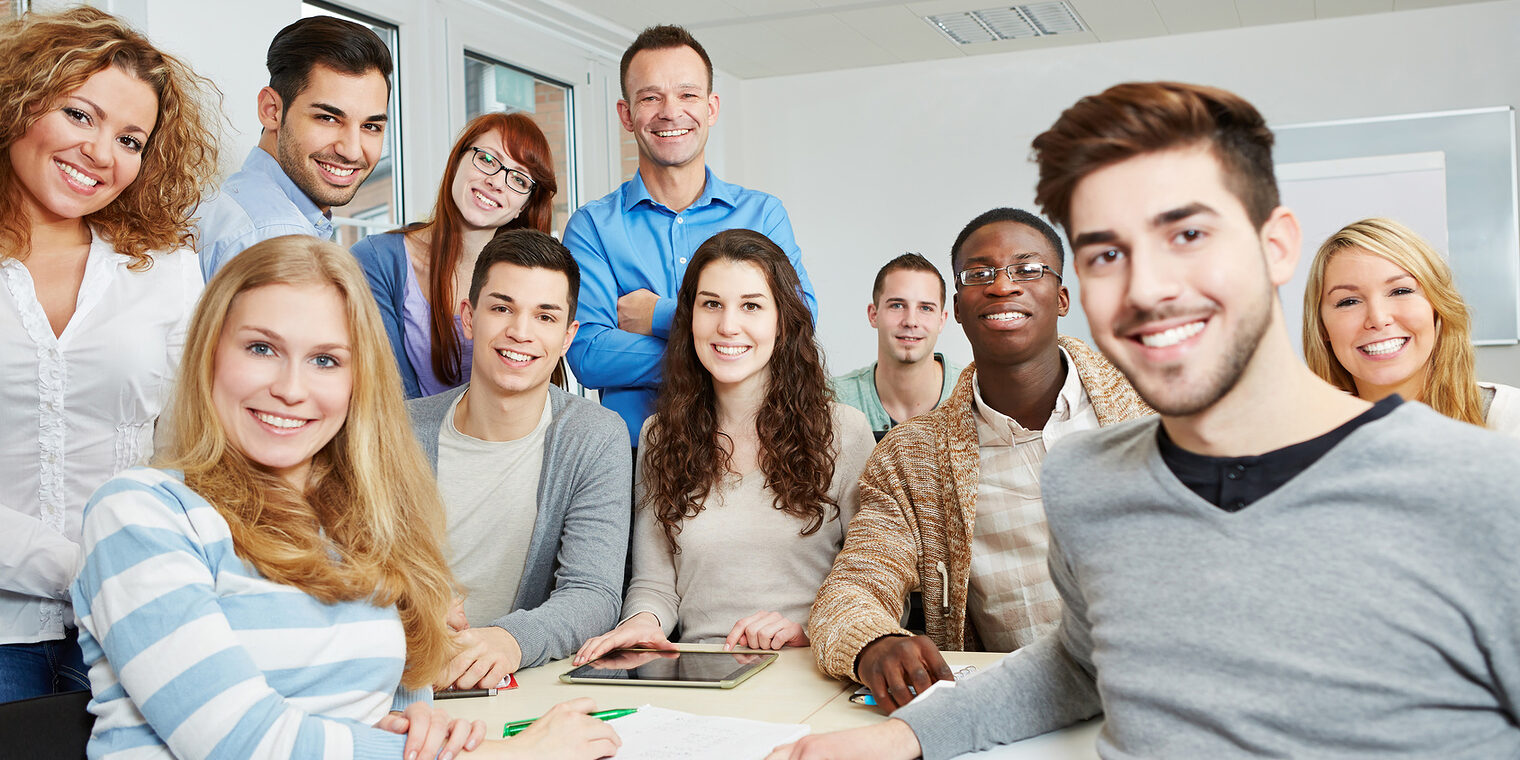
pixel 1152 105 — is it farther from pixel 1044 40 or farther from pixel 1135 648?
pixel 1044 40

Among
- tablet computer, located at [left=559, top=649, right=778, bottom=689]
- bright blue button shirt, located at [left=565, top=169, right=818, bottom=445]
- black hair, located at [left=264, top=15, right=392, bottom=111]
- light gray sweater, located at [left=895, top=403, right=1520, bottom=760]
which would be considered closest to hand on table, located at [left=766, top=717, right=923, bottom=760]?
light gray sweater, located at [left=895, top=403, right=1520, bottom=760]

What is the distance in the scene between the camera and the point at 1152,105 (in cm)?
105

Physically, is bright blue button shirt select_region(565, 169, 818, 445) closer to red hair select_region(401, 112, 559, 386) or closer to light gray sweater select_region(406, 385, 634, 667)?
red hair select_region(401, 112, 559, 386)

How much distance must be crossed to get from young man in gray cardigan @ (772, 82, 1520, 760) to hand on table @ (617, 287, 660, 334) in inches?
64.6

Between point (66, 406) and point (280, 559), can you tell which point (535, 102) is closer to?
point (66, 406)

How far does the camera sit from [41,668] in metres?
1.70

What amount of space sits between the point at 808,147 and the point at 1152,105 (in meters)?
5.71

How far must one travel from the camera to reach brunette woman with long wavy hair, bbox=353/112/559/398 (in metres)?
2.72

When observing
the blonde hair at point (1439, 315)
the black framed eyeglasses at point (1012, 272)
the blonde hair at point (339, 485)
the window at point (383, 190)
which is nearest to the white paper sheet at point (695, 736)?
the blonde hair at point (339, 485)

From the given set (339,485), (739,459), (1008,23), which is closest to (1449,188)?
(1008,23)

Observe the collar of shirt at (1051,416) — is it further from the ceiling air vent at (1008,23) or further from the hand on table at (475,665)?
the ceiling air vent at (1008,23)

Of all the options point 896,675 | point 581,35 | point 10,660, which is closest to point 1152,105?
point 896,675

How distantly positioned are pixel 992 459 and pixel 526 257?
1.07 metres

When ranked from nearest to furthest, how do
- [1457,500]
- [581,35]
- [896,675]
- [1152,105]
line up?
[1457,500]
[1152,105]
[896,675]
[581,35]
